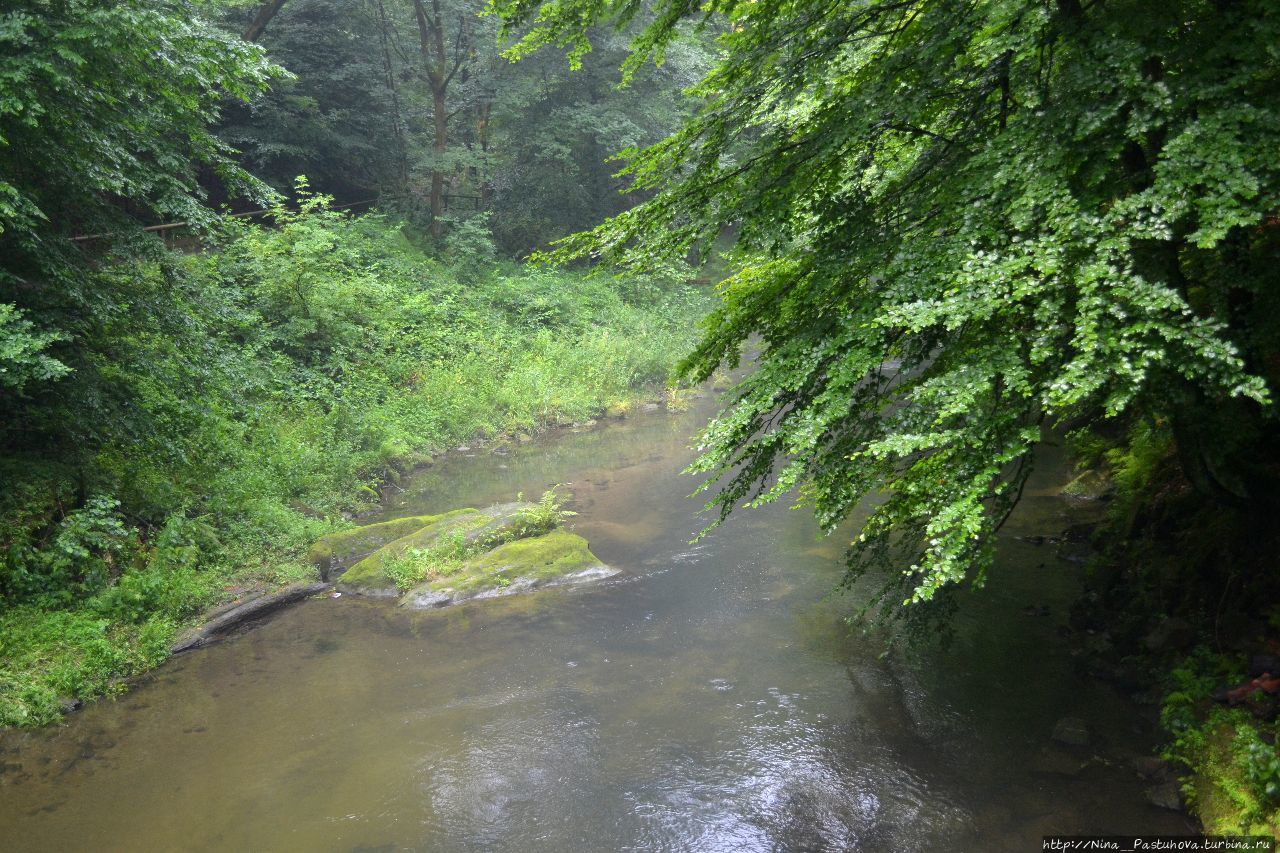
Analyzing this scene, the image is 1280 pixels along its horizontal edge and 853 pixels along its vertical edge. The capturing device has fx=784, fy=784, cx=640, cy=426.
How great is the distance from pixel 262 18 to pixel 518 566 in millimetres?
17548

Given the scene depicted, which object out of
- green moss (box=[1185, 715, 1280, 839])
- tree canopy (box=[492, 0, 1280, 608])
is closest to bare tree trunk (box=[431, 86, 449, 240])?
tree canopy (box=[492, 0, 1280, 608])

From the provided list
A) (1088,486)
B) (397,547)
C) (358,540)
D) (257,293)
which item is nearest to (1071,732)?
(1088,486)

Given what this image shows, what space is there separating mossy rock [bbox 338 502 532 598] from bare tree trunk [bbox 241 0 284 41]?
1536 cm

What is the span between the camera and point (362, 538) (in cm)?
1166

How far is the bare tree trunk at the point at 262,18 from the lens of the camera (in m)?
19.9

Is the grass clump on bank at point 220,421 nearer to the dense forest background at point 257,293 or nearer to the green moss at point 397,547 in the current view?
the dense forest background at point 257,293

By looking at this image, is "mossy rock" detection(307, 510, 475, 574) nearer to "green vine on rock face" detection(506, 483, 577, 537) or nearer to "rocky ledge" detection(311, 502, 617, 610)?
"rocky ledge" detection(311, 502, 617, 610)

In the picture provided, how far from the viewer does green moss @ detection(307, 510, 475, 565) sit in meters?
11.2

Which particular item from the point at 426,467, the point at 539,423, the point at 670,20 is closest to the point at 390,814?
the point at 670,20

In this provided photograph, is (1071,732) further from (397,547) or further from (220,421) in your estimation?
(220,421)

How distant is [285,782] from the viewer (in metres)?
6.49

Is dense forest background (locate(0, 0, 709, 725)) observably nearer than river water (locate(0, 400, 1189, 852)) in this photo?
No

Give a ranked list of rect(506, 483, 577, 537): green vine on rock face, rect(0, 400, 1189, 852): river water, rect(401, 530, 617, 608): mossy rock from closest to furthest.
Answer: rect(0, 400, 1189, 852): river water, rect(401, 530, 617, 608): mossy rock, rect(506, 483, 577, 537): green vine on rock face

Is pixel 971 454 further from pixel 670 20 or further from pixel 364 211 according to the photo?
pixel 364 211
